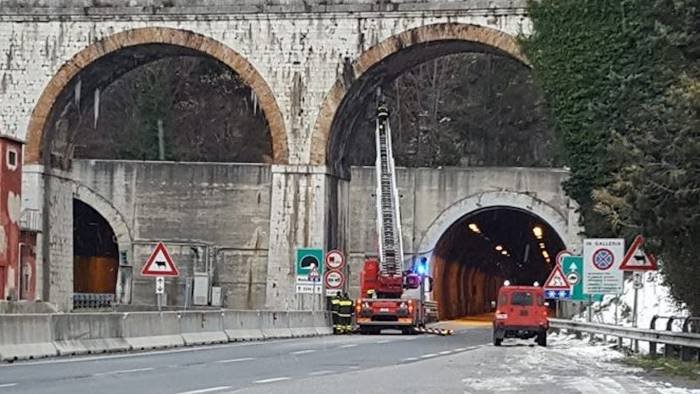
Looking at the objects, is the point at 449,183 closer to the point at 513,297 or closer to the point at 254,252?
the point at 254,252

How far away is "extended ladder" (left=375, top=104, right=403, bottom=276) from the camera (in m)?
47.6

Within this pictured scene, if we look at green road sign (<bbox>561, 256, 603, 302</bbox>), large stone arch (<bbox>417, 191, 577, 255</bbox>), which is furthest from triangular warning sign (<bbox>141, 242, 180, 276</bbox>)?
large stone arch (<bbox>417, 191, 577, 255</bbox>)

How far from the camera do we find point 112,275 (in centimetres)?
7056

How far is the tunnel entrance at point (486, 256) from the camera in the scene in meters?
65.1

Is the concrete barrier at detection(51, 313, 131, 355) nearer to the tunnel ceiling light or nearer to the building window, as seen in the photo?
the building window

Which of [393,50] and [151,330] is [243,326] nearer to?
[151,330]

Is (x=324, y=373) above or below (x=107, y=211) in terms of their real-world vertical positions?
below

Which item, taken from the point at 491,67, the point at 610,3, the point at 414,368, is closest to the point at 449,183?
the point at 610,3

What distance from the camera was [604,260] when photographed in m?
32.5

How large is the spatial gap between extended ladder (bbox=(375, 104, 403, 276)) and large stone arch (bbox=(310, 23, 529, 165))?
2402mm

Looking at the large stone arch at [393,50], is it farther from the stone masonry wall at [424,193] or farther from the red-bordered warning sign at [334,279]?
the stone masonry wall at [424,193]

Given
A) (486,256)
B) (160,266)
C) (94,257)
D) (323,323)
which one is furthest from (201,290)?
(486,256)

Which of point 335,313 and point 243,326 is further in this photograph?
point 335,313

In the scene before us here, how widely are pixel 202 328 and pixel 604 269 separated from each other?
9.55m
